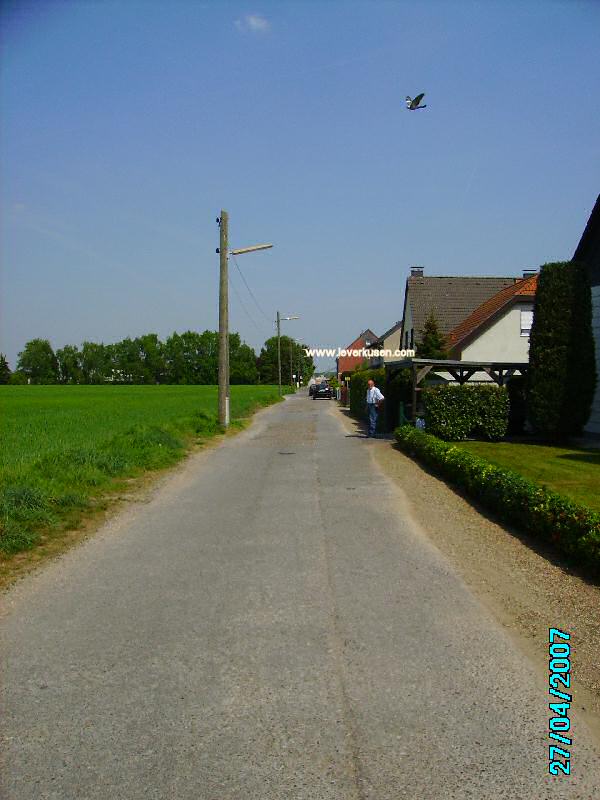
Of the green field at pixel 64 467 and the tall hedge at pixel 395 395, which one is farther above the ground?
the tall hedge at pixel 395 395

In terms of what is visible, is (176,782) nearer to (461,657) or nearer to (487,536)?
(461,657)

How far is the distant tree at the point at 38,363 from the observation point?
5984 inches

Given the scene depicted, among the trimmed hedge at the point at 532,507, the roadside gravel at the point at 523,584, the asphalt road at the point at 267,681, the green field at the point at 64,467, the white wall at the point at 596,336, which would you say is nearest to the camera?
the asphalt road at the point at 267,681

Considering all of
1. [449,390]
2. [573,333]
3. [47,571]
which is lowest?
[47,571]

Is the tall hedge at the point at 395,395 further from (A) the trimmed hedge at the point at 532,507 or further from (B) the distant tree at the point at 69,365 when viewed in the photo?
(B) the distant tree at the point at 69,365

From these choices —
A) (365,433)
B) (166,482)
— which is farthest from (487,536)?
(365,433)

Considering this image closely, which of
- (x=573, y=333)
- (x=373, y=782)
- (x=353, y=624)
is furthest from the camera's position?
(x=573, y=333)

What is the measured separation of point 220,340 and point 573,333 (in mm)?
11968

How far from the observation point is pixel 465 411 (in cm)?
1888

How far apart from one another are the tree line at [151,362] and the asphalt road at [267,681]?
14208 centimetres

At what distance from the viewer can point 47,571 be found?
22.3 ft
